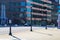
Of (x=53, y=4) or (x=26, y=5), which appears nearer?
(x=26, y=5)

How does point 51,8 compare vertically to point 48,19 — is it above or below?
above

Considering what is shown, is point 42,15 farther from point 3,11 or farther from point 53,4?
point 3,11

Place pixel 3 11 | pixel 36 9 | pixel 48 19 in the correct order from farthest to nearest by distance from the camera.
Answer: pixel 48 19, pixel 36 9, pixel 3 11

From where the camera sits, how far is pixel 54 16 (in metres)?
120

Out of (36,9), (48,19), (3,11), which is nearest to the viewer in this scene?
(3,11)

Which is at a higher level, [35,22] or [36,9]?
[36,9]

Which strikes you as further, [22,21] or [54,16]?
[54,16]

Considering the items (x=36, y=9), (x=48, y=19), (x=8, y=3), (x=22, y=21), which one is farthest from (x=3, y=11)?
(x=48, y=19)

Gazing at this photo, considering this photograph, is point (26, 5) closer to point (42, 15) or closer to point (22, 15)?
point (22, 15)

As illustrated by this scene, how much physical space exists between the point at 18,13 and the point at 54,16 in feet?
100

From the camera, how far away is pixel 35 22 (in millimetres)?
106688

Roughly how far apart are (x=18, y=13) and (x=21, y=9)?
2820 mm

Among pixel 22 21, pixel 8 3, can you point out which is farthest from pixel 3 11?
pixel 22 21

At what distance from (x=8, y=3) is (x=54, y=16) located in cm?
3602
